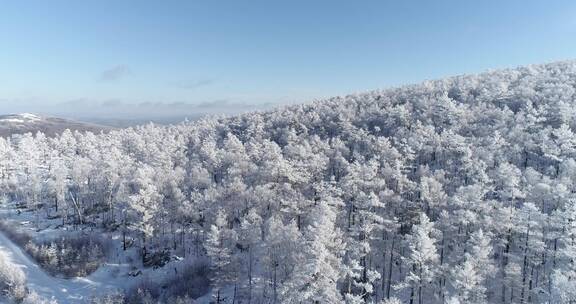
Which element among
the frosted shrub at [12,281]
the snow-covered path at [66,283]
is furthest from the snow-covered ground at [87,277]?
the frosted shrub at [12,281]

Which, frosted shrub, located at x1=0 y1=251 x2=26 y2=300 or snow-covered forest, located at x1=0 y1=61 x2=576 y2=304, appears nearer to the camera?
snow-covered forest, located at x1=0 y1=61 x2=576 y2=304

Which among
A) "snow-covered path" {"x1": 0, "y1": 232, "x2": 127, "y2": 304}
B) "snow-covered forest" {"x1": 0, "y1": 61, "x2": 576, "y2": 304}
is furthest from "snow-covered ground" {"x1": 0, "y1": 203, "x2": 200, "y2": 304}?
"snow-covered forest" {"x1": 0, "y1": 61, "x2": 576, "y2": 304}

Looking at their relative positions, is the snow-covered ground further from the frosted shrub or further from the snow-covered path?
the frosted shrub

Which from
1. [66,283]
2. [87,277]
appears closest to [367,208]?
[87,277]

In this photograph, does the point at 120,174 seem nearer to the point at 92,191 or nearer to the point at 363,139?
the point at 92,191

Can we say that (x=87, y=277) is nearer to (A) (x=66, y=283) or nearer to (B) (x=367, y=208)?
(A) (x=66, y=283)
